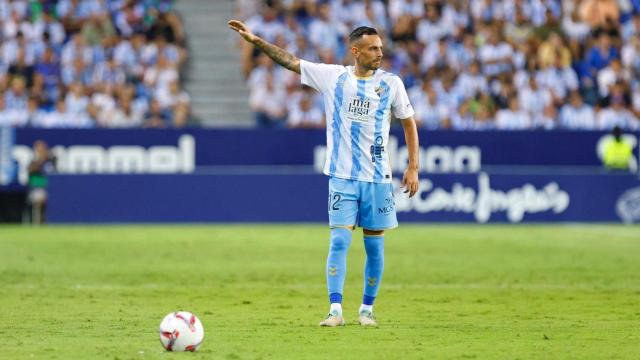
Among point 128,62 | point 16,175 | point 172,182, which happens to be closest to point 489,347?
point 172,182

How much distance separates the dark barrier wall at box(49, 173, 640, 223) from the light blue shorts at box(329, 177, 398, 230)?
1597 cm

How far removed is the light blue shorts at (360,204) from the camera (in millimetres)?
10766

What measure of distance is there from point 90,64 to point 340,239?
20.0 metres

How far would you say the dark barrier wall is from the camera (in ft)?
88.3

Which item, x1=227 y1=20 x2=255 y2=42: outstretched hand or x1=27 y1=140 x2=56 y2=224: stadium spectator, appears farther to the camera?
x1=27 y1=140 x2=56 y2=224: stadium spectator

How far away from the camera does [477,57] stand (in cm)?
3147

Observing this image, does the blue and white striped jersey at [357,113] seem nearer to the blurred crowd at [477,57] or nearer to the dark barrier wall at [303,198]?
the dark barrier wall at [303,198]

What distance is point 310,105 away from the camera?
30.1 meters

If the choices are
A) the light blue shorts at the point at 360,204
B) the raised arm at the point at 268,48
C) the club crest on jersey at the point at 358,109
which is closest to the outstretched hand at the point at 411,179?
the light blue shorts at the point at 360,204

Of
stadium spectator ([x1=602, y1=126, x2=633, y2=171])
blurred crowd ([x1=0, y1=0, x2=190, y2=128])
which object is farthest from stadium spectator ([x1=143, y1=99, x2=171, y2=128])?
stadium spectator ([x1=602, y1=126, x2=633, y2=171])

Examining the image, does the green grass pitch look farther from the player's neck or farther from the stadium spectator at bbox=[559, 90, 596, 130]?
the stadium spectator at bbox=[559, 90, 596, 130]

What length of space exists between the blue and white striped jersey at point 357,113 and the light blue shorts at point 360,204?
0.23 ft

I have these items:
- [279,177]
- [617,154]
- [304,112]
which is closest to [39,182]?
[279,177]

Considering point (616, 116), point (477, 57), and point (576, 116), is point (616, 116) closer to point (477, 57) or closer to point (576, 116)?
point (576, 116)
